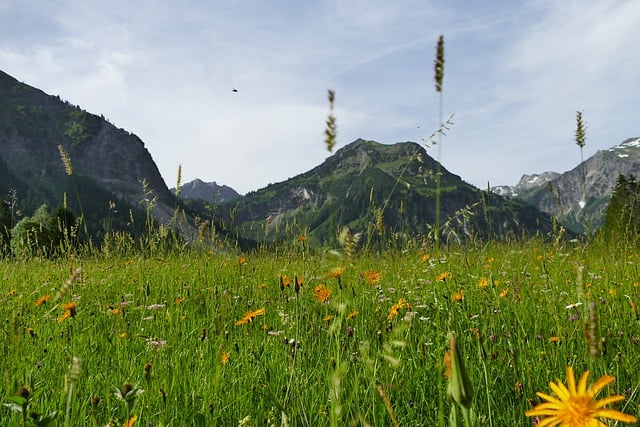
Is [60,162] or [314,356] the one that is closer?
[314,356]

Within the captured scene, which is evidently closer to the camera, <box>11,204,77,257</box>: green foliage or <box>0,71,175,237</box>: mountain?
<box>11,204,77,257</box>: green foliage

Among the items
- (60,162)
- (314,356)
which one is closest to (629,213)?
(314,356)

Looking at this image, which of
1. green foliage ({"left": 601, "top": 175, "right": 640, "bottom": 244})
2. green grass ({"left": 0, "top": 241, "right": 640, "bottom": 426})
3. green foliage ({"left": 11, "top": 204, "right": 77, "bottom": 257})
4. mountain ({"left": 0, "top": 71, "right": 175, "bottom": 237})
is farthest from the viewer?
mountain ({"left": 0, "top": 71, "right": 175, "bottom": 237})

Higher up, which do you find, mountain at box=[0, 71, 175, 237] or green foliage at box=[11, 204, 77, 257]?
mountain at box=[0, 71, 175, 237]

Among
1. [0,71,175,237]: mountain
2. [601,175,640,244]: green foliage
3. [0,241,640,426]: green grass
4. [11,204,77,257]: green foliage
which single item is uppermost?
[0,71,175,237]: mountain

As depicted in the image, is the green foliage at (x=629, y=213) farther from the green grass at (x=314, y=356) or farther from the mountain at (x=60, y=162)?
the mountain at (x=60, y=162)

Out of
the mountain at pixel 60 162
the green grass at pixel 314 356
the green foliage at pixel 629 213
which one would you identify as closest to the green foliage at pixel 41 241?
the green grass at pixel 314 356

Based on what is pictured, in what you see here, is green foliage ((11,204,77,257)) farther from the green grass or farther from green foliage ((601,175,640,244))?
green foliage ((601,175,640,244))

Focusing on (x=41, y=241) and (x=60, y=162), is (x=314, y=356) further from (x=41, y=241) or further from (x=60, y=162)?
(x=60, y=162)

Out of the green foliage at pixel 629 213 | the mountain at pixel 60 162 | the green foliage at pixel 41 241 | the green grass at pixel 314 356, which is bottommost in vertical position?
the green grass at pixel 314 356

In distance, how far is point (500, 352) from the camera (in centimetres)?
248

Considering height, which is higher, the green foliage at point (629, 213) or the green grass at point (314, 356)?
the green foliage at point (629, 213)

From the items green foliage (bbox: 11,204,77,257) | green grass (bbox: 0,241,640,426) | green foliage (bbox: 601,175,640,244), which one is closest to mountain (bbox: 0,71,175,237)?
green foliage (bbox: 11,204,77,257)

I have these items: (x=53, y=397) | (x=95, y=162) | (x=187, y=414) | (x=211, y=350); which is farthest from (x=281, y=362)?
(x=95, y=162)
